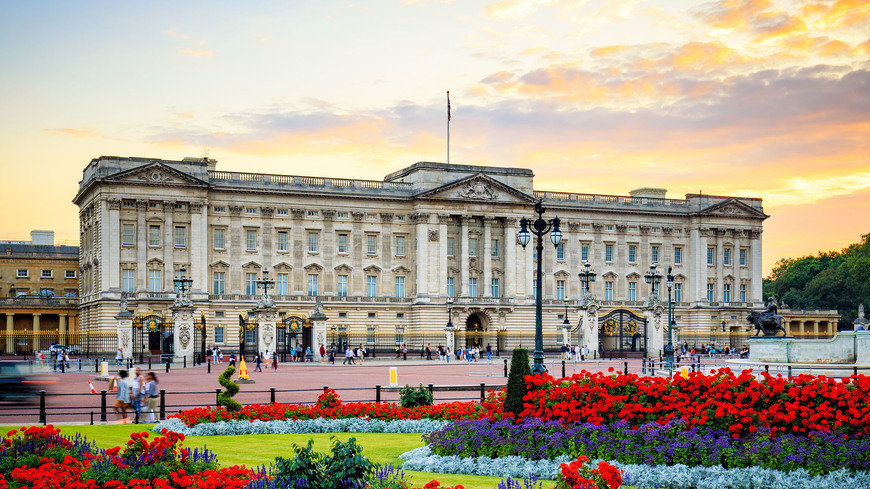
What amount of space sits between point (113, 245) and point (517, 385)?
6736cm

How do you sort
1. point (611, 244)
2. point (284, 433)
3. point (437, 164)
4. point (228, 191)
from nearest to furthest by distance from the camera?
1. point (284, 433)
2. point (228, 191)
3. point (437, 164)
4. point (611, 244)

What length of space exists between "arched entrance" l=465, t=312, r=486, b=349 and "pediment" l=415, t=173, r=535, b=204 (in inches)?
430

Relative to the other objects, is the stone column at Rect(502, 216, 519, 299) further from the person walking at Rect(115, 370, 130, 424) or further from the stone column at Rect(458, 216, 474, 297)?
the person walking at Rect(115, 370, 130, 424)

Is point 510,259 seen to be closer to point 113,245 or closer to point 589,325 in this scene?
point 589,325

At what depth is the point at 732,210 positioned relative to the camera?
10856cm

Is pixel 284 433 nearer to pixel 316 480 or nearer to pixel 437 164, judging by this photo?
pixel 316 480

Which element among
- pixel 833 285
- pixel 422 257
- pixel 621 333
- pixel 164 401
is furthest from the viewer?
pixel 833 285

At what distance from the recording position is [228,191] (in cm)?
8950

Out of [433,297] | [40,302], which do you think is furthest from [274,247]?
[40,302]

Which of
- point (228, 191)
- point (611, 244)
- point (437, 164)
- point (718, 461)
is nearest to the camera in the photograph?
point (718, 461)

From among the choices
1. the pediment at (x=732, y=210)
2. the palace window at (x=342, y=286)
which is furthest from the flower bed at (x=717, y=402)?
the pediment at (x=732, y=210)

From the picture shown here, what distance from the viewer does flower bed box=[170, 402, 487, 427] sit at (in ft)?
85.1

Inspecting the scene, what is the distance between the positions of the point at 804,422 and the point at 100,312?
242 ft

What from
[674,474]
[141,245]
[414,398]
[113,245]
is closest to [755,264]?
[141,245]
